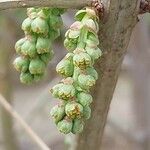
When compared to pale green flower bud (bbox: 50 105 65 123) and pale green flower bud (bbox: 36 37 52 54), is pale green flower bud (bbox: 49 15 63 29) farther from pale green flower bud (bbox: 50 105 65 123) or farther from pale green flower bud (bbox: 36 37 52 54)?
pale green flower bud (bbox: 50 105 65 123)

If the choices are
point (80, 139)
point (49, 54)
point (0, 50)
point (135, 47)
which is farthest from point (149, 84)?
point (49, 54)

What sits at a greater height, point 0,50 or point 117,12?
point 117,12

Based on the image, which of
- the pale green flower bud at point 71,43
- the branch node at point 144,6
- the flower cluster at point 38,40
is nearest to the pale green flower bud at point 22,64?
the flower cluster at point 38,40

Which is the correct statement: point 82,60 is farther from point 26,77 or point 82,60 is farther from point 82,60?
point 26,77

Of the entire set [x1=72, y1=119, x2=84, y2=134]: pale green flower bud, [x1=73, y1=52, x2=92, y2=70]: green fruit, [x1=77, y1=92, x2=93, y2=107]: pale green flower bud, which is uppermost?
[x1=73, y1=52, x2=92, y2=70]: green fruit

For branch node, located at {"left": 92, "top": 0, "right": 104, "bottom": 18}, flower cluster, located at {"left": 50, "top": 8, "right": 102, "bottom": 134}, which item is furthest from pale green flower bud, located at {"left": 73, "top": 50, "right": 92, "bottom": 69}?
branch node, located at {"left": 92, "top": 0, "right": 104, "bottom": 18}

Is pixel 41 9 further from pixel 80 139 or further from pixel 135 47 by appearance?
pixel 135 47

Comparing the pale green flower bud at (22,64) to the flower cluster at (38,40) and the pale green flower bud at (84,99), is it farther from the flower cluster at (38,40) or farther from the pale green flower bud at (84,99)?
the pale green flower bud at (84,99)
